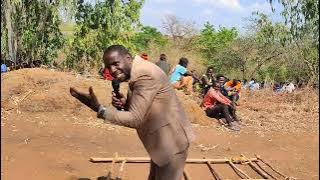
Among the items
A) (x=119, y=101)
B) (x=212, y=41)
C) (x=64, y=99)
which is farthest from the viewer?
(x=212, y=41)

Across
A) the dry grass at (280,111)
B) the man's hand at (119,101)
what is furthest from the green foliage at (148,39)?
the man's hand at (119,101)

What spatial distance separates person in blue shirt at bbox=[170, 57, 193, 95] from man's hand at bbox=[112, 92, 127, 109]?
7.54 m

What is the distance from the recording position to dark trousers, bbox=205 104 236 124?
30.0 ft

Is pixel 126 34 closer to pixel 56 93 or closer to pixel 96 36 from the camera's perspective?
pixel 96 36

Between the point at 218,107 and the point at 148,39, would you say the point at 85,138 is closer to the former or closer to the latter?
the point at 218,107

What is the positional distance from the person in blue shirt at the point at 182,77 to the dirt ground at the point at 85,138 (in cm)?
123

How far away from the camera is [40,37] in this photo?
18000 mm

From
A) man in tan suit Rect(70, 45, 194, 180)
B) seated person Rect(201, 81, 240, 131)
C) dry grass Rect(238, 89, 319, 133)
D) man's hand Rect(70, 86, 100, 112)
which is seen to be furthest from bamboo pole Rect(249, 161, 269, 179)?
man's hand Rect(70, 86, 100, 112)

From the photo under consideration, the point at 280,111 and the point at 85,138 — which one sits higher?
the point at 85,138

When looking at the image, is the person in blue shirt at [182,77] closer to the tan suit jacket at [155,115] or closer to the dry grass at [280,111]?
the dry grass at [280,111]

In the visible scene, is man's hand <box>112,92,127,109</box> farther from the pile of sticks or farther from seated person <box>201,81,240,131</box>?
seated person <box>201,81,240,131</box>

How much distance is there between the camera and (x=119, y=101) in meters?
3.21

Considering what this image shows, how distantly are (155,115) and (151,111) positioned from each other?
33 mm

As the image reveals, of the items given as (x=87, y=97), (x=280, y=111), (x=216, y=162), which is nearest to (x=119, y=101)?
(x=87, y=97)
